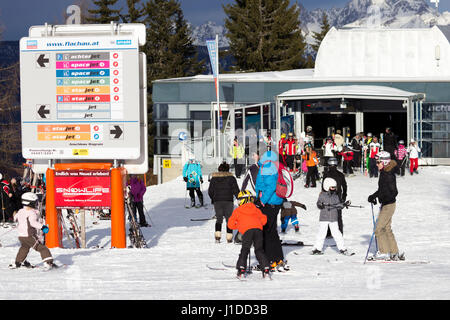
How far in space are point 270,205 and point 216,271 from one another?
4.02ft

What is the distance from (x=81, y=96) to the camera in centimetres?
1466

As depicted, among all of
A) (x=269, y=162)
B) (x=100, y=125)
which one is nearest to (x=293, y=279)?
(x=269, y=162)

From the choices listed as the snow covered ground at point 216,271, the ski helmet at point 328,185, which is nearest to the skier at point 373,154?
the snow covered ground at point 216,271

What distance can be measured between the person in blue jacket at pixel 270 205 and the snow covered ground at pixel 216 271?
258 millimetres

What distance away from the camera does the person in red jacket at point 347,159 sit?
85.1 ft

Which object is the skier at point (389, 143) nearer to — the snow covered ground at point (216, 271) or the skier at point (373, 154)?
the skier at point (373, 154)

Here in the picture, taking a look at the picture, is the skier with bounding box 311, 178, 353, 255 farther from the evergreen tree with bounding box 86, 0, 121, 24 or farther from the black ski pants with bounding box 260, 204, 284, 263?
the evergreen tree with bounding box 86, 0, 121, 24

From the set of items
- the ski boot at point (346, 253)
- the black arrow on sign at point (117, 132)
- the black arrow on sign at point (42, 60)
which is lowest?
the ski boot at point (346, 253)

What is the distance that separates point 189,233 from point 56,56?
5127 mm

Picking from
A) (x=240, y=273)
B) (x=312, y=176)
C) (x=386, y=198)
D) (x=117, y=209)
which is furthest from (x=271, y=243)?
(x=312, y=176)

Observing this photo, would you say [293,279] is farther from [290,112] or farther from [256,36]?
[256,36]

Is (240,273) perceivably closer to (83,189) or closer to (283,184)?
(283,184)

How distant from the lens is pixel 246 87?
3406 centimetres

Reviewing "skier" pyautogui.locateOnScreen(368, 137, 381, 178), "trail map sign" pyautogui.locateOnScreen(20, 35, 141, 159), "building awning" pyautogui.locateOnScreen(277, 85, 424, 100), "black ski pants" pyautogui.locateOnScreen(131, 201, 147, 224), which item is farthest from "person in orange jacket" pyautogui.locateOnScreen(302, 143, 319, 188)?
"trail map sign" pyautogui.locateOnScreen(20, 35, 141, 159)
